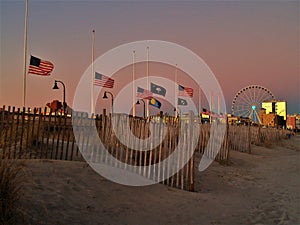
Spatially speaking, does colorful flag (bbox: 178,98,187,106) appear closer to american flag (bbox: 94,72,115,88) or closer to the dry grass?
american flag (bbox: 94,72,115,88)

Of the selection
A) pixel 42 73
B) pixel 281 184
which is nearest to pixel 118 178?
pixel 281 184

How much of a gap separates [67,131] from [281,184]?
6.65 m

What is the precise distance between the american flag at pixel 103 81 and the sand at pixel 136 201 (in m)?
16.0

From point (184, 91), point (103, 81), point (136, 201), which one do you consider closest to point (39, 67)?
point (103, 81)

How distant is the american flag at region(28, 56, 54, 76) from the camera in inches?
682

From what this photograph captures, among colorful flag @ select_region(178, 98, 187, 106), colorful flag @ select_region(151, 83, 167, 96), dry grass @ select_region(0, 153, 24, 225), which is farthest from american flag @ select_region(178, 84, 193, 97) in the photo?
dry grass @ select_region(0, 153, 24, 225)

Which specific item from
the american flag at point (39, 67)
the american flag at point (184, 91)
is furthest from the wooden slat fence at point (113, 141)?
the american flag at point (184, 91)

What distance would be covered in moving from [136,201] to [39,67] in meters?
14.7

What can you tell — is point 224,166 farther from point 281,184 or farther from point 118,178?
point 118,178

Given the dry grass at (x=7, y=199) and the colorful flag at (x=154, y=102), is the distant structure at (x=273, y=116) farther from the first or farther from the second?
the dry grass at (x=7, y=199)

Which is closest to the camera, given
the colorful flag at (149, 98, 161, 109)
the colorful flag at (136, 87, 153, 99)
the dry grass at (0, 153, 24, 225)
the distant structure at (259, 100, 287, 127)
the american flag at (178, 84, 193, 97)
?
the dry grass at (0, 153, 24, 225)

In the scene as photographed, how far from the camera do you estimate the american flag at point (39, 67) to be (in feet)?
56.8

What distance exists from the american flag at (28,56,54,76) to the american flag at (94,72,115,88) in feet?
14.4

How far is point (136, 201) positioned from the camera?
5.47m
